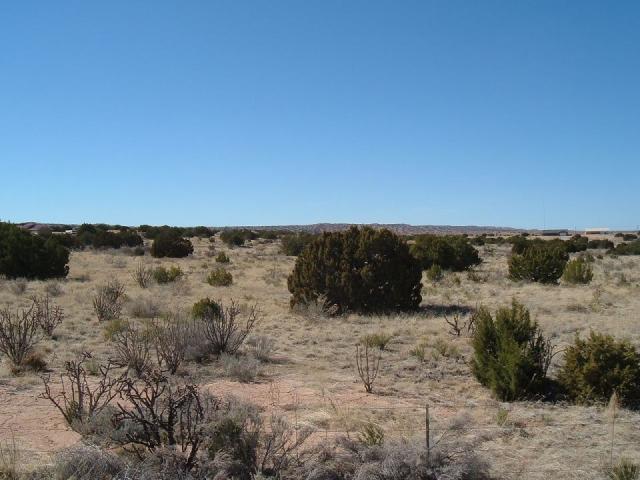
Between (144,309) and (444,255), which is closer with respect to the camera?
(144,309)

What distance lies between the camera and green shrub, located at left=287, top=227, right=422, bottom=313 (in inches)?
624

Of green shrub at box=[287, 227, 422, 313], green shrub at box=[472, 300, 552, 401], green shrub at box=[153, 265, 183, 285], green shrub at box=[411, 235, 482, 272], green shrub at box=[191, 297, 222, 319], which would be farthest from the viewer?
green shrub at box=[411, 235, 482, 272]

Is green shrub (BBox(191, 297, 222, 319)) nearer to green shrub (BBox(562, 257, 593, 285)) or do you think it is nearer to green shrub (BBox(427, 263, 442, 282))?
green shrub (BBox(427, 263, 442, 282))

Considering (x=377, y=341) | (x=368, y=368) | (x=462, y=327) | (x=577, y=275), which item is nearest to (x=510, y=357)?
(x=368, y=368)

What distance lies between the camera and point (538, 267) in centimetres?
2169

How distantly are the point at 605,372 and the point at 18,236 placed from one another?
2222cm

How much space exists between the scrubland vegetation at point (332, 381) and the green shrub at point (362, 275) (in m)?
0.04

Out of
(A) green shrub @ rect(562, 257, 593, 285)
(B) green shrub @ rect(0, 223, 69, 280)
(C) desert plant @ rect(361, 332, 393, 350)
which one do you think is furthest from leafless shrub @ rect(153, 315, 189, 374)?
(A) green shrub @ rect(562, 257, 593, 285)

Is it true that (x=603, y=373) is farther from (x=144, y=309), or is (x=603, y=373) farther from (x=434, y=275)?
(x=434, y=275)

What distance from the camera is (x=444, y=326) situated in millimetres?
13391

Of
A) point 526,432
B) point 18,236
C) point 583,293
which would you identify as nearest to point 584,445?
point 526,432

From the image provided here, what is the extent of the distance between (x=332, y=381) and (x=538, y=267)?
49.6ft

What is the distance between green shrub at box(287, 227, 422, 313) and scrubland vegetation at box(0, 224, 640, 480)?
4cm

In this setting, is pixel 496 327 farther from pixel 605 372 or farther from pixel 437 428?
pixel 437 428
